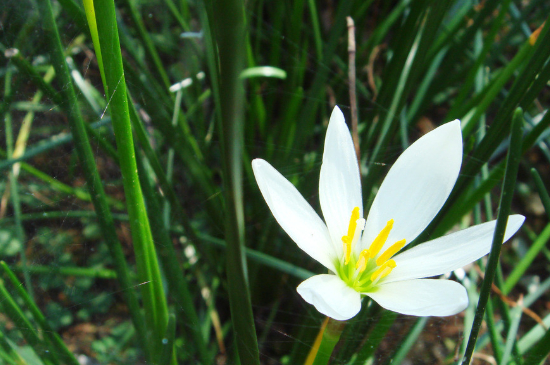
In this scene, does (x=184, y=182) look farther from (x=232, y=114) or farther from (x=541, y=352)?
(x=541, y=352)

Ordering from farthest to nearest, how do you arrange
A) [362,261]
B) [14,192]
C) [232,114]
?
[14,192], [362,261], [232,114]

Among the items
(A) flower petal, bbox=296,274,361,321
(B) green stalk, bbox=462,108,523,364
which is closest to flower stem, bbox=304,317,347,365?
(A) flower petal, bbox=296,274,361,321

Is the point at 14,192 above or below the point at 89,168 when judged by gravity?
below

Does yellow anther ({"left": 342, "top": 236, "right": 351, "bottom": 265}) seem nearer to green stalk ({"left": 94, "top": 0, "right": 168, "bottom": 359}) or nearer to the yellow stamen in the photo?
the yellow stamen

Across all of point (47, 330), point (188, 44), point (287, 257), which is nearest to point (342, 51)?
point (188, 44)

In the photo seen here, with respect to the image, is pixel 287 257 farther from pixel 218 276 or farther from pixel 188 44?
pixel 188 44

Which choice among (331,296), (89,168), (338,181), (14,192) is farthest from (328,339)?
(14,192)

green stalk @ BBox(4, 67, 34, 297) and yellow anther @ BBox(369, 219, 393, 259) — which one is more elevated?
yellow anther @ BBox(369, 219, 393, 259)
